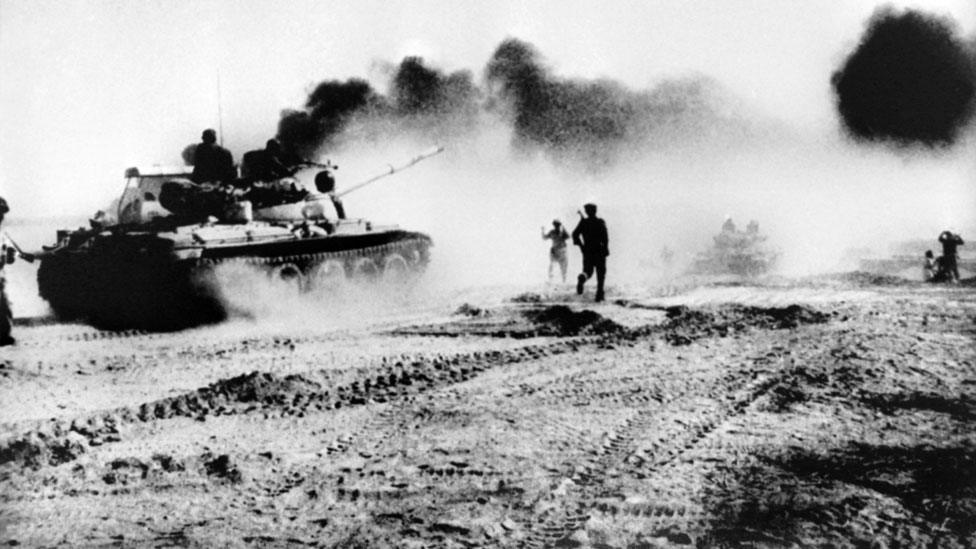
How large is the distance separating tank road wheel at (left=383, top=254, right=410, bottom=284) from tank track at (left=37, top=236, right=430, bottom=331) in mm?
1778

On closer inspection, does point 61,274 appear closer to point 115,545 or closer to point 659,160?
point 115,545

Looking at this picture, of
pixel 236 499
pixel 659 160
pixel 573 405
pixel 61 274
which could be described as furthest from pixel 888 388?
pixel 659 160

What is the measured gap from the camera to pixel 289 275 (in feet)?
42.1

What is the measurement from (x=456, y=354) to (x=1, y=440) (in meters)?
4.23

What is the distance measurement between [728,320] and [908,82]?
9.00 meters

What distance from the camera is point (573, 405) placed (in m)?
6.36

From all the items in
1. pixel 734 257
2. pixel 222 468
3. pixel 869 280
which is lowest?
pixel 222 468

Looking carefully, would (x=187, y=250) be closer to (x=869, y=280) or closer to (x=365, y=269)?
(x=365, y=269)

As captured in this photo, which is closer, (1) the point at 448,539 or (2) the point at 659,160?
(1) the point at 448,539

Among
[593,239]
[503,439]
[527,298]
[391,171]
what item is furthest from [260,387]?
[391,171]

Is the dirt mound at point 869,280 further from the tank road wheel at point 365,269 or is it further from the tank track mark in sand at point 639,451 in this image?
the tank track mark in sand at point 639,451

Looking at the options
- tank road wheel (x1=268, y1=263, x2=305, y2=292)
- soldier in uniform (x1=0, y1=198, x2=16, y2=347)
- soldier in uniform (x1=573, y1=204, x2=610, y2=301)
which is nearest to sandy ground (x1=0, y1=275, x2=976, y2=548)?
soldier in uniform (x1=0, y1=198, x2=16, y2=347)

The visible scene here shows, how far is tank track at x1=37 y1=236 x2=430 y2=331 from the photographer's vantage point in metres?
11.2

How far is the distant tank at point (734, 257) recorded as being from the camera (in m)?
20.5
